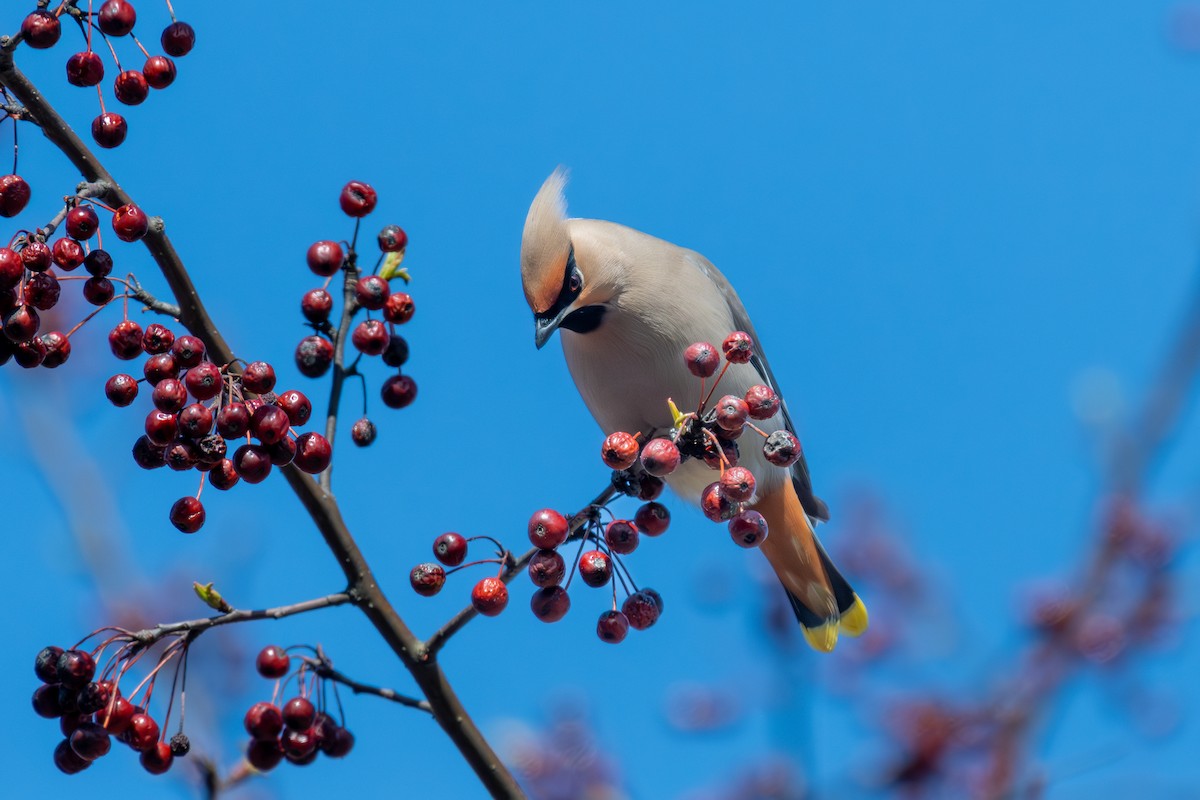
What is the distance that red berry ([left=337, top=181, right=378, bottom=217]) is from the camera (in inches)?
109

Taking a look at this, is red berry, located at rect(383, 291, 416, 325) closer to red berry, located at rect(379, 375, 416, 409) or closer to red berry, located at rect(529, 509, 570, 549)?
red berry, located at rect(379, 375, 416, 409)

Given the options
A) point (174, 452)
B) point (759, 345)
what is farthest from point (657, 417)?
point (174, 452)

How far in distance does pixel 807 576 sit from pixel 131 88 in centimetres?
262

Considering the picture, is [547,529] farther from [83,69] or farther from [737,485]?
[83,69]

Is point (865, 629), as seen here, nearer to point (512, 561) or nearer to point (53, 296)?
point (512, 561)

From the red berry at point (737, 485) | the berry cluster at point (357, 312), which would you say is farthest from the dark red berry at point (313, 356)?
the red berry at point (737, 485)

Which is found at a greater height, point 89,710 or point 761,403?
point 761,403

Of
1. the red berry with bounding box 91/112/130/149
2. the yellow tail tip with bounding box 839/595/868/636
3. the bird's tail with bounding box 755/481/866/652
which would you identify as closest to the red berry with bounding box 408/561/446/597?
the red berry with bounding box 91/112/130/149

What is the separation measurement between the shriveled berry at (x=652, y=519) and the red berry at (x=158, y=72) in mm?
1296

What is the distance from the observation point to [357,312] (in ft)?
8.84

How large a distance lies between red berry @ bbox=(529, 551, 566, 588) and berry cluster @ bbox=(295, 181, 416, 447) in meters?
0.52

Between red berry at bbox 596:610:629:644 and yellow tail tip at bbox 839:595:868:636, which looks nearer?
red berry at bbox 596:610:629:644

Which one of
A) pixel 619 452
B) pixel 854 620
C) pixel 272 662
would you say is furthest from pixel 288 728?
pixel 854 620

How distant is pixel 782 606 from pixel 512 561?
6.43 ft
